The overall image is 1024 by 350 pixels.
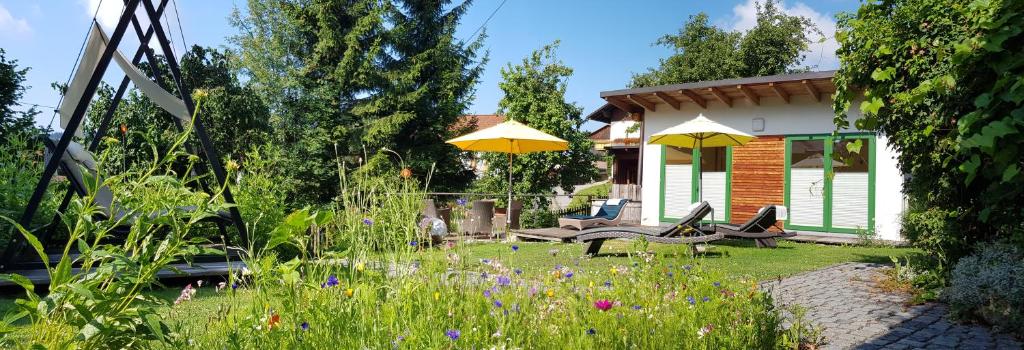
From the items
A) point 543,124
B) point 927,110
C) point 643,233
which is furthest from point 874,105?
point 543,124

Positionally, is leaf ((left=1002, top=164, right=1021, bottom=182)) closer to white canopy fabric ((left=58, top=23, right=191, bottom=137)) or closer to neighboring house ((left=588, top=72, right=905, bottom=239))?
white canopy fabric ((left=58, top=23, right=191, bottom=137))

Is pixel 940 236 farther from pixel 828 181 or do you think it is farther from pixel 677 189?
pixel 677 189

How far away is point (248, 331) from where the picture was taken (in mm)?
2090

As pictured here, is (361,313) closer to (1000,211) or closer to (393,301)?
(393,301)

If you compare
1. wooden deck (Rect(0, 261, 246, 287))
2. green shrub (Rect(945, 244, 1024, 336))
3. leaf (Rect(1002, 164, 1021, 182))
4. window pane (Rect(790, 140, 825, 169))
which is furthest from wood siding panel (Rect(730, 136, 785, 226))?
leaf (Rect(1002, 164, 1021, 182))

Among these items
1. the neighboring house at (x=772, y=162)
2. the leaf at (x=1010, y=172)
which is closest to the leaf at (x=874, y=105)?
the leaf at (x=1010, y=172)

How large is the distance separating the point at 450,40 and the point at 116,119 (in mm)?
9617

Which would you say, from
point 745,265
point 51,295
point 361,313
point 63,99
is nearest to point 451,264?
point 361,313

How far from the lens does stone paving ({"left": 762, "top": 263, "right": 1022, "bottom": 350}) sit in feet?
11.5

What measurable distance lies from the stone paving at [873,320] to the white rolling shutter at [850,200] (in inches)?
230

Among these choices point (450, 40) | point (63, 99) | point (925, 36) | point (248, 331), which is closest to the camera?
point (248, 331)

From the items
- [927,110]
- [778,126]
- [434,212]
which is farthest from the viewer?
[778,126]

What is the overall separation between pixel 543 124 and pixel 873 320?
12.9 metres

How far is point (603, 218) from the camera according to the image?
11.4 meters
